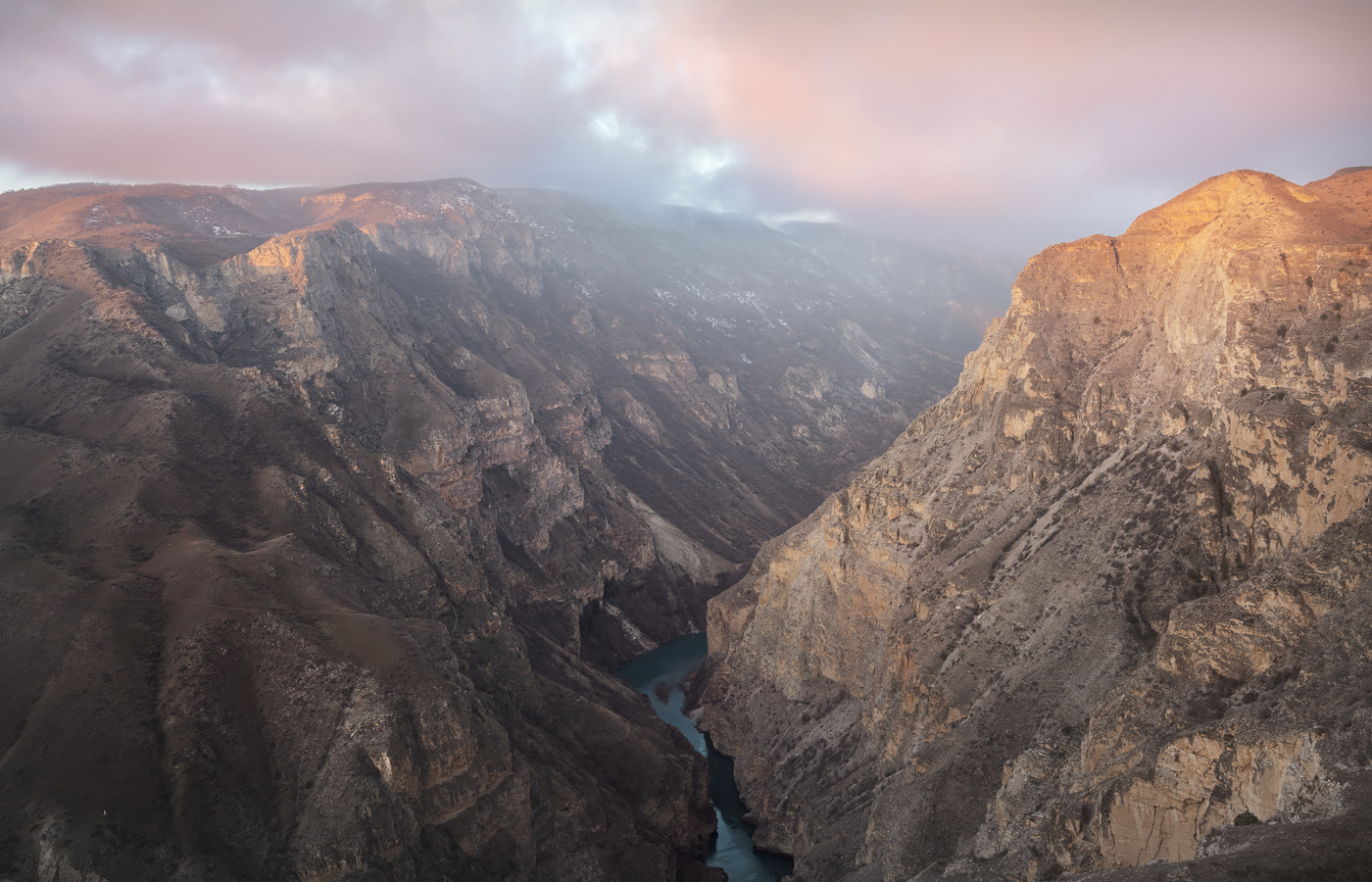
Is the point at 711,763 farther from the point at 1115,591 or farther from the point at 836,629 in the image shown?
the point at 1115,591

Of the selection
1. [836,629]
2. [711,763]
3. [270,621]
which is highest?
[270,621]

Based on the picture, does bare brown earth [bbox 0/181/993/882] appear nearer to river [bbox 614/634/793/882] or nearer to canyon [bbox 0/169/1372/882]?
canyon [bbox 0/169/1372/882]

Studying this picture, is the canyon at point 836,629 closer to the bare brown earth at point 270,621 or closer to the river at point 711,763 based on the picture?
the bare brown earth at point 270,621

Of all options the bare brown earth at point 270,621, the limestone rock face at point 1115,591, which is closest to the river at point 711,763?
the limestone rock face at point 1115,591

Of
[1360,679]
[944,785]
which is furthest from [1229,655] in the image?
[944,785]

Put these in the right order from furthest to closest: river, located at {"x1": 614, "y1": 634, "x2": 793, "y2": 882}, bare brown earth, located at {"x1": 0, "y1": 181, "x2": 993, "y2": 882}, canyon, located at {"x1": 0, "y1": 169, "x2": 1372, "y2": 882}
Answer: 1. river, located at {"x1": 614, "y1": 634, "x2": 793, "y2": 882}
2. bare brown earth, located at {"x1": 0, "y1": 181, "x2": 993, "y2": 882}
3. canyon, located at {"x1": 0, "y1": 169, "x2": 1372, "y2": 882}

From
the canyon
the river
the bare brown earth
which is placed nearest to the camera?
the canyon

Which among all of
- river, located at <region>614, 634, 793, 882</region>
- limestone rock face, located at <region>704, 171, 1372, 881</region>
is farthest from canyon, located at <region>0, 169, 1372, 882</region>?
river, located at <region>614, 634, 793, 882</region>

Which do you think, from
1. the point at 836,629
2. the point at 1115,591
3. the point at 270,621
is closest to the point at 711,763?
the point at 836,629
